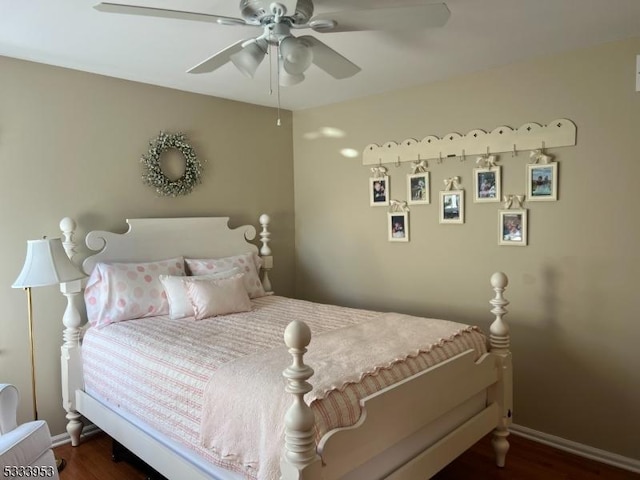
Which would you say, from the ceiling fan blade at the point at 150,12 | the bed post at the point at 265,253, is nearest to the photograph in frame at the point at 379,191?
the bed post at the point at 265,253

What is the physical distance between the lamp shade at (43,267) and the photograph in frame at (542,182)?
9.28 ft

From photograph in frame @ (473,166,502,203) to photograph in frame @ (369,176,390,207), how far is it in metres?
0.74

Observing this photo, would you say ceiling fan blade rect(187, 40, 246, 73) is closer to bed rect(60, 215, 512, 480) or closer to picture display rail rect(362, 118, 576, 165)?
bed rect(60, 215, 512, 480)

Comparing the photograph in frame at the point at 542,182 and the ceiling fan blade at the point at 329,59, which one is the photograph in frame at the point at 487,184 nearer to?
the photograph in frame at the point at 542,182

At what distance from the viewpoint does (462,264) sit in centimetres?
329

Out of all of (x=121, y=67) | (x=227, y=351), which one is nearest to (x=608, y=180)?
(x=227, y=351)

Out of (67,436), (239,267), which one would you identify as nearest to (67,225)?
(239,267)

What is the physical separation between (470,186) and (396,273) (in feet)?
2.98

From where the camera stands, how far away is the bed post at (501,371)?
246cm

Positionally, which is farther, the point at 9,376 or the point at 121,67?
the point at 121,67

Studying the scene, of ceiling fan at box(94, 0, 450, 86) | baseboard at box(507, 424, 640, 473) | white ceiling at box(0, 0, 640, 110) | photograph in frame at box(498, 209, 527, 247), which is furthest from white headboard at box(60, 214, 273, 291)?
baseboard at box(507, 424, 640, 473)

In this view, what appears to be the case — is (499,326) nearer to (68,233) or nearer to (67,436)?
(68,233)

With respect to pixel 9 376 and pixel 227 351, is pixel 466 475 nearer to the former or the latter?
pixel 227 351

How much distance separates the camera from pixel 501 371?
245 cm
